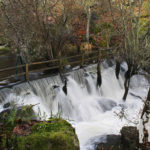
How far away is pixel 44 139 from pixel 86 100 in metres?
7.81

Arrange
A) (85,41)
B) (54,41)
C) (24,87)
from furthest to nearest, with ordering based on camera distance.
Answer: (85,41), (54,41), (24,87)

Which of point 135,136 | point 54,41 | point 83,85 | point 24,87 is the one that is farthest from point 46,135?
point 54,41

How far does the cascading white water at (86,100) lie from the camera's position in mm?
8070

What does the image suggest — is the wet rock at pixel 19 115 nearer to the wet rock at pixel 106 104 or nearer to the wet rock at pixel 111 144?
the wet rock at pixel 111 144

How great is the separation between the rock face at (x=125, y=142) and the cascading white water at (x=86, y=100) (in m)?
0.56

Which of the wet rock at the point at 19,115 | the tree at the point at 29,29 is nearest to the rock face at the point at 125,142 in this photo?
the wet rock at the point at 19,115

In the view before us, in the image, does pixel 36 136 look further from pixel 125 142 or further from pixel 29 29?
pixel 29 29

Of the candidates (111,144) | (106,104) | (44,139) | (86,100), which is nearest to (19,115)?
(44,139)

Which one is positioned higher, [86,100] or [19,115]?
[19,115]

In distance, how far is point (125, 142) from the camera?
18.9 feet

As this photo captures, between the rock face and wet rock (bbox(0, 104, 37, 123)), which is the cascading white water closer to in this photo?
the rock face

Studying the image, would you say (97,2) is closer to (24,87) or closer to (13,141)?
(24,87)

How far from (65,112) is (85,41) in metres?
12.0

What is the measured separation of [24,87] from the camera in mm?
8992
